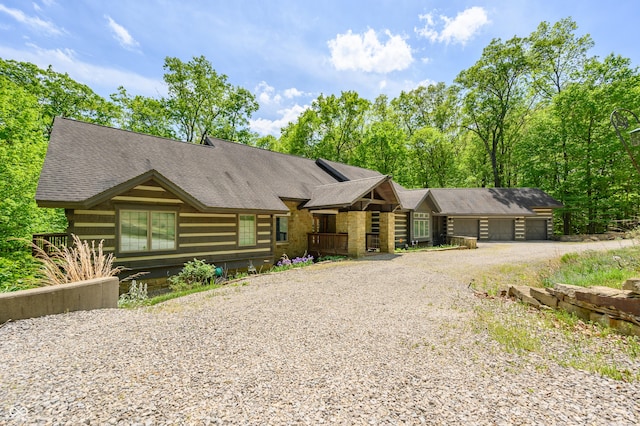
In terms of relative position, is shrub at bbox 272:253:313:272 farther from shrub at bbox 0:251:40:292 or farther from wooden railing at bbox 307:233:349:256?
shrub at bbox 0:251:40:292

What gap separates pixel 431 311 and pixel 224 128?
98.4ft

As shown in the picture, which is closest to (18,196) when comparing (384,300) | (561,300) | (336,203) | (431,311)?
(336,203)

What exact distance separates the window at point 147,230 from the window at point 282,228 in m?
5.91

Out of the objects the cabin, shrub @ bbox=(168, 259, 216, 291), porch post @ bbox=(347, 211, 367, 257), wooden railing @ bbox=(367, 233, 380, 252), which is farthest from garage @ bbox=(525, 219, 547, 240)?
shrub @ bbox=(168, 259, 216, 291)

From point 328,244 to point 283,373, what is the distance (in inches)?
484

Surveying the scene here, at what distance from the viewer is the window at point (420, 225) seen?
21.6 metres

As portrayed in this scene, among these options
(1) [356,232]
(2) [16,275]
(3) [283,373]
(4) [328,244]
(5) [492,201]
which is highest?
(5) [492,201]

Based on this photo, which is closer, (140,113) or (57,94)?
(57,94)

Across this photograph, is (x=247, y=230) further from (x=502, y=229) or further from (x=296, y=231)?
(x=502, y=229)

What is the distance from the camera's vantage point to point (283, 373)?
3.59 metres

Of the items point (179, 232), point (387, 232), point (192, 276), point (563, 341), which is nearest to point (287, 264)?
point (192, 276)

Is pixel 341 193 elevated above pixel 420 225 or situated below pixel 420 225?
above

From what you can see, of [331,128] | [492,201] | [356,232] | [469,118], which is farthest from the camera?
[331,128]

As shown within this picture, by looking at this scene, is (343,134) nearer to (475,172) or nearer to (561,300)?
(475,172)
